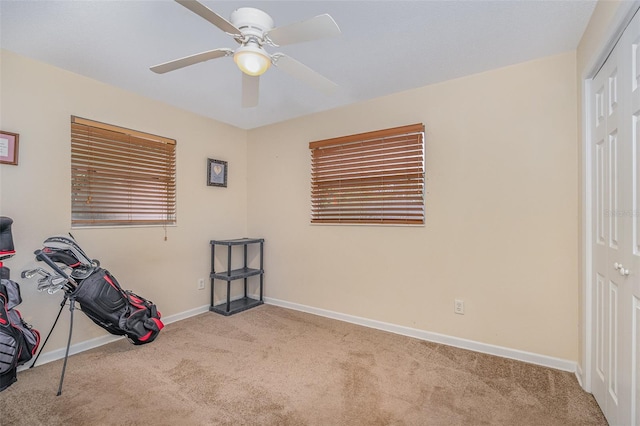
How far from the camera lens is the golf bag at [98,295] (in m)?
2.11

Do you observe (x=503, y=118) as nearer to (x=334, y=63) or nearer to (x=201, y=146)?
(x=334, y=63)

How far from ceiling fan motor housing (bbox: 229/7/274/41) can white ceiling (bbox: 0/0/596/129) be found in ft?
1.06

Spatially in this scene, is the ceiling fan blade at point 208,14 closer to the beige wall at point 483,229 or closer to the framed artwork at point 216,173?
the beige wall at point 483,229

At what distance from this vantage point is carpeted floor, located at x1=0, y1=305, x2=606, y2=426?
174 centimetres

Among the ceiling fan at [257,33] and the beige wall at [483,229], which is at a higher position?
the ceiling fan at [257,33]

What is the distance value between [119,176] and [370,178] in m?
2.41

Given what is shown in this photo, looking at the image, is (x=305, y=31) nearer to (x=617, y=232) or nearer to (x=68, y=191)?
(x=617, y=232)

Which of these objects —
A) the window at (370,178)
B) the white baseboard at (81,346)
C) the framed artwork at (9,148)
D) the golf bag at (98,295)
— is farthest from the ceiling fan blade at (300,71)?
the white baseboard at (81,346)

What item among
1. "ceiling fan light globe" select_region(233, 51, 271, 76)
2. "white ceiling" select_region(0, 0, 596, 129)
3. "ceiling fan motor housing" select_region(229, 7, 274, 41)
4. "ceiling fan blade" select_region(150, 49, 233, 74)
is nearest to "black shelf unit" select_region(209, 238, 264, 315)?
"white ceiling" select_region(0, 0, 596, 129)

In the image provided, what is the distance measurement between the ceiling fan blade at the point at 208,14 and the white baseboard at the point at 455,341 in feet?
8.96

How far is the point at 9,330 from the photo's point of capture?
1.85 metres

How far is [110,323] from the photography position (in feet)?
7.60

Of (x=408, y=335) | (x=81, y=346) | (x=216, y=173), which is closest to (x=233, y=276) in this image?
(x=216, y=173)

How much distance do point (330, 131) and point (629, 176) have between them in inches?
99.5
